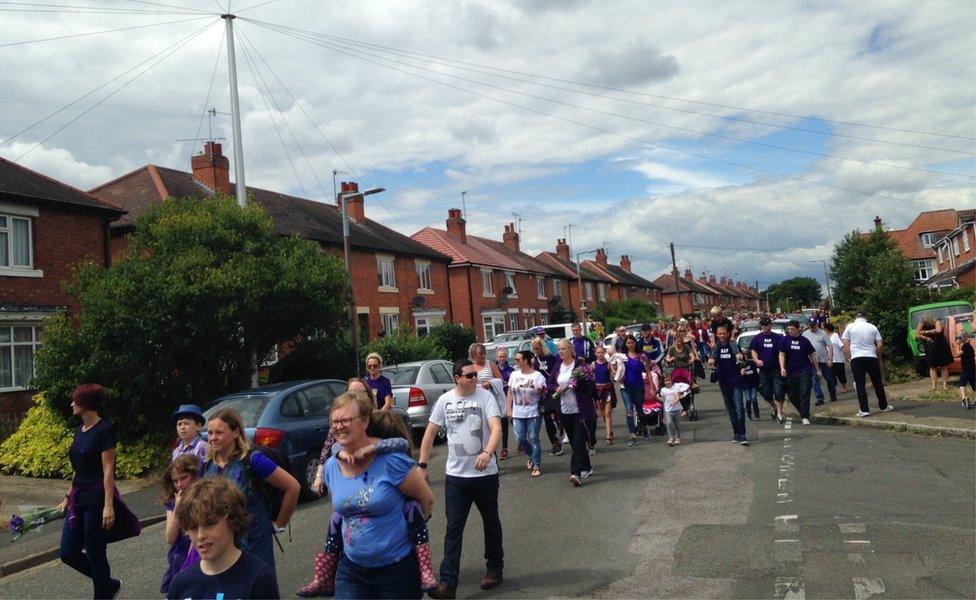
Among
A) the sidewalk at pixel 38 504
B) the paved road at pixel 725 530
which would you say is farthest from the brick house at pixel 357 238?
the paved road at pixel 725 530

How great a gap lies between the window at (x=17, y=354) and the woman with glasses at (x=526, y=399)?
1321 cm

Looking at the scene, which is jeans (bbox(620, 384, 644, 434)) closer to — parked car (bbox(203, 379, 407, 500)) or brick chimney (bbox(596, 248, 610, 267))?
parked car (bbox(203, 379, 407, 500))

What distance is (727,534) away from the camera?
6.33 meters

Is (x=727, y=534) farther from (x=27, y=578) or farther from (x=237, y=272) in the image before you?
(x=237, y=272)

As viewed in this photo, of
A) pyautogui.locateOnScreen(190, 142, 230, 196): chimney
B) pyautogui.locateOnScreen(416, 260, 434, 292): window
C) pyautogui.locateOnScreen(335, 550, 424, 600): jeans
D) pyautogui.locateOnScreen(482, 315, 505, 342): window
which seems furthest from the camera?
pyautogui.locateOnScreen(482, 315, 505, 342): window

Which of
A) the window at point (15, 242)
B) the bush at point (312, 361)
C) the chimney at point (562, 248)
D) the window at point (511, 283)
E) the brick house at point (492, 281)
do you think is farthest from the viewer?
the chimney at point (562, 248)

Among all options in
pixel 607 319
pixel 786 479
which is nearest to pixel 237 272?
pixel 786 479

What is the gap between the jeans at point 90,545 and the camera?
534cm

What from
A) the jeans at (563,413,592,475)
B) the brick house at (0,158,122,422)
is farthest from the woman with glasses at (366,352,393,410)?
the brick house at (0,158,122,422)

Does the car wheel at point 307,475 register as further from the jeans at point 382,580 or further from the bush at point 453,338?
the bush at point 453,338

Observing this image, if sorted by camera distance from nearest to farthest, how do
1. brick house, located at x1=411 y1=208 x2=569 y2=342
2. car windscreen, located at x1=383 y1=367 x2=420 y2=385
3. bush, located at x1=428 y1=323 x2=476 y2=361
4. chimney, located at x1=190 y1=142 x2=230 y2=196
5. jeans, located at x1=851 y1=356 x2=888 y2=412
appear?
1. jeans, located at x1=851 y1=356 x2=888 y2=412
2. car windscreen, located at x1=383 y1=367 x2=420 y2=385
3. chimney, located at x1=190 y1=142 x2=230 y2=196
4. bush, located at x1=428 y1=323 x2=476 y2=361
5. brick house, located at x1=411 y1=208 x2=569 y2=342

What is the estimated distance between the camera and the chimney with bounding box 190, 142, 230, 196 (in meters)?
27.3

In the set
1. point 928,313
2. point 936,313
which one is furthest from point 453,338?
point 936,313

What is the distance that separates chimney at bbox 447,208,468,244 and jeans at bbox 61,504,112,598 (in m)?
41.9
